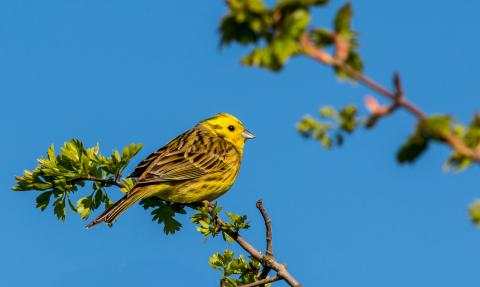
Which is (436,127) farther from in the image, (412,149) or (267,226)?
(267,226)

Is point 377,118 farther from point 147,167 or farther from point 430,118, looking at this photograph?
point 147,167

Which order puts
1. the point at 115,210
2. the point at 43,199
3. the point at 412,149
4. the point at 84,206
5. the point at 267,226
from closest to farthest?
1. the point at 412,149
2. the point at 267,226
3. the point at 43,199
4. the point at 84,206
5. the point at 115,210

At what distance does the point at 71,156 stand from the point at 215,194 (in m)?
3.67

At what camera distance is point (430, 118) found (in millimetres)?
1672

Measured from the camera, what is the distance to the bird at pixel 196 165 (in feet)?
28.0

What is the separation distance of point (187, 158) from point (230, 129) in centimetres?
135

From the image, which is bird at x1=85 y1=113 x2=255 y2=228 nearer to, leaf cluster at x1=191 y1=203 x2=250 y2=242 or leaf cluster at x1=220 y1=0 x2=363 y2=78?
leaf cluster at x1=191 y1=203 x2=250 y2=242

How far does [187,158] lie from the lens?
9805 millimetres

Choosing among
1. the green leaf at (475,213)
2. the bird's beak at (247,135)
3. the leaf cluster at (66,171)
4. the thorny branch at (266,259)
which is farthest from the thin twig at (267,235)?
the bird's beak at (247,135)

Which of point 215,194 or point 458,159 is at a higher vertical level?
point 215,194

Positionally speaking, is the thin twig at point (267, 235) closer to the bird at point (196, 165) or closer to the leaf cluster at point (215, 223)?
the leaf cluster at point (215, 223)

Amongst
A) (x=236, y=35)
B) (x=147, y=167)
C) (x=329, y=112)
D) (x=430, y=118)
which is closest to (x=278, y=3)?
(x=236, y=35)

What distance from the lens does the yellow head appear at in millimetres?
10898

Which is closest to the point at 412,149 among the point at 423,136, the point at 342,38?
the point at 423,136
